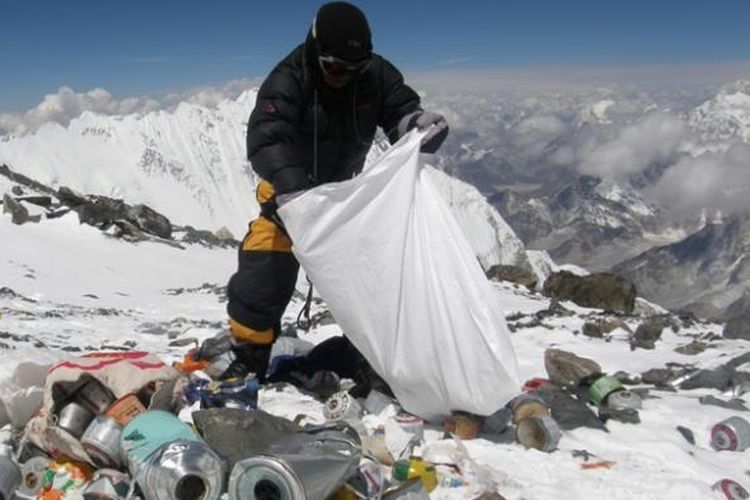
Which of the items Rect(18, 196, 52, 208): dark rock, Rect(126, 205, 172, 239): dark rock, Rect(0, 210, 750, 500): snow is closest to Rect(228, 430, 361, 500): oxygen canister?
Rect(0, 210, 750, 500): snow

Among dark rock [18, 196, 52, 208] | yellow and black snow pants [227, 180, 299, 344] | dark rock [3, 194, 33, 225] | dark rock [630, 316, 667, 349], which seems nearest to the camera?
yellow and black snow pants [227, 180, 299, 344]

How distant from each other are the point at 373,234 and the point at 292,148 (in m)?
0.81

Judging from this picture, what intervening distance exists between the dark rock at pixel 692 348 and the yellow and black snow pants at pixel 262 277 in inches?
217

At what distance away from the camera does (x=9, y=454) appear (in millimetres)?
3713

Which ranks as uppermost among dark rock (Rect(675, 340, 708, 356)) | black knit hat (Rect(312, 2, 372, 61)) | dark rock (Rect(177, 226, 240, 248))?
black knit hat (Rect(312, 2, 372, 61))

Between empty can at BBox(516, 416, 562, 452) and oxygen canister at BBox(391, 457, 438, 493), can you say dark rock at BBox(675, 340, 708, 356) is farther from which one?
oxygen canister at BBox(391, 457, 438, 493)

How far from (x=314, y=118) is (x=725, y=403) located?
147 inches

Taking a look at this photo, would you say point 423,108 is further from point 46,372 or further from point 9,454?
point 9,454

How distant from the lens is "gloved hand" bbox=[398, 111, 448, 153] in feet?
15.5

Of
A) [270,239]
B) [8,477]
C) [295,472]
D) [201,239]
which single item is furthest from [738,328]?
[201,239]

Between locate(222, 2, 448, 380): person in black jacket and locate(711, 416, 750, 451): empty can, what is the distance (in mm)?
2569

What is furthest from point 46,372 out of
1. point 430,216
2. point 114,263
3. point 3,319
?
point 114,263

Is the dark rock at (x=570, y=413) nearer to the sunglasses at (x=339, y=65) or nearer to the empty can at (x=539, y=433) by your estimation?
the empty can at (x=539, y=433)

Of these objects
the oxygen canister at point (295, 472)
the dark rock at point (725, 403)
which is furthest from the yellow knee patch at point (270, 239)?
the dark rock at point (725, 403)
